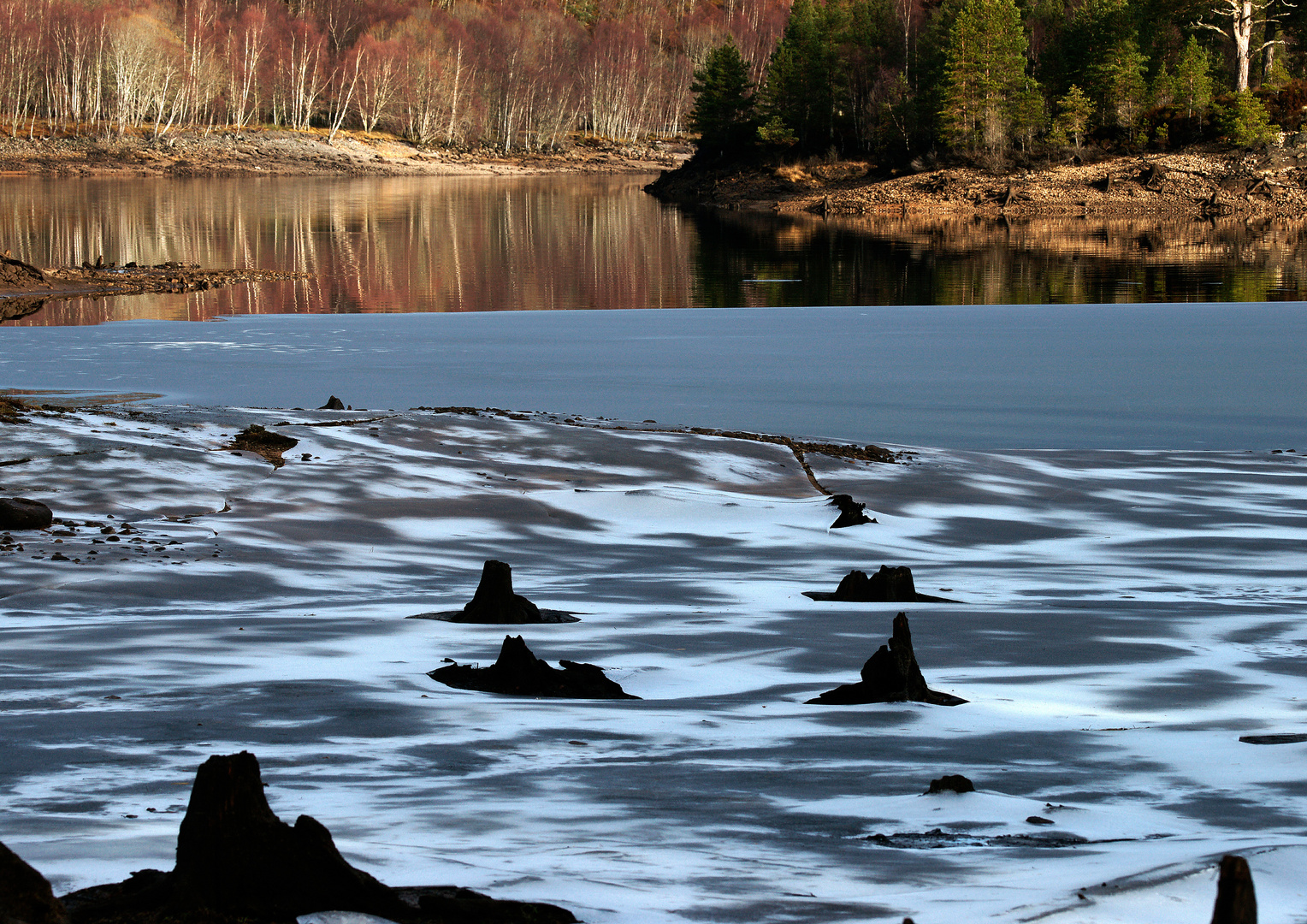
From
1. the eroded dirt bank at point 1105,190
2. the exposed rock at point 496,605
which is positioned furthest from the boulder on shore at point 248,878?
the eroded dirt bank at point 1105,190

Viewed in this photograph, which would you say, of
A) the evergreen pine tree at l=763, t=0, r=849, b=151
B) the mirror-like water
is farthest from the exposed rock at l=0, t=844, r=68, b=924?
the evergreen pine tree at l=763, t=0, r=849, b=151

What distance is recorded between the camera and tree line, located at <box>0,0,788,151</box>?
109 meters

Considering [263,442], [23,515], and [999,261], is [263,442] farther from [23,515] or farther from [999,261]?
[999,261]

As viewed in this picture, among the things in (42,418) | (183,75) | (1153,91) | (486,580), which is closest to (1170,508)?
(486,580)

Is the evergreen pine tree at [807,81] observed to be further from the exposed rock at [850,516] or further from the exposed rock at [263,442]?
the exposed rock at [850,516]

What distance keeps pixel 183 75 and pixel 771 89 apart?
55418mm

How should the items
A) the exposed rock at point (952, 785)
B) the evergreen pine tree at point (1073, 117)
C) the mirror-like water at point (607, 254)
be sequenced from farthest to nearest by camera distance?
the evergreen pine tree at point (1073, 117), the mirror-like water at point (607, 254), the exposed rock at point (952, 785)

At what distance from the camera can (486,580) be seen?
6.16 m

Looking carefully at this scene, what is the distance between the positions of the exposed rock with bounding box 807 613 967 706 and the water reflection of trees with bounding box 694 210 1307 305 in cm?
2421

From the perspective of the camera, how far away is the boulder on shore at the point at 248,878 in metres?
2.38

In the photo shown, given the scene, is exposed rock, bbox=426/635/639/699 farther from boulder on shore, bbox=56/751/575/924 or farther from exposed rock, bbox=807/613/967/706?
boulder on shore, bbox=56/751/575/924

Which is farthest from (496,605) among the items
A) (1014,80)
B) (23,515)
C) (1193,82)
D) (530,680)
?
(1193,82)

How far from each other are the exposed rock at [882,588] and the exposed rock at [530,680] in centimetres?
230

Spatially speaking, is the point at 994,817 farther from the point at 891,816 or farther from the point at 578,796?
the point at 578,796
